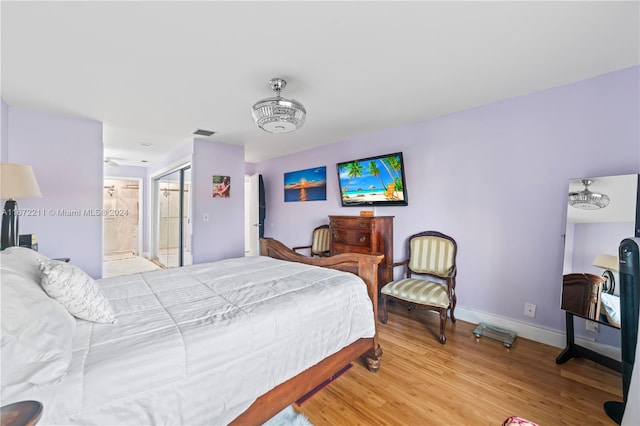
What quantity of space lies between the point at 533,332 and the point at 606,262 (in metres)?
0.89

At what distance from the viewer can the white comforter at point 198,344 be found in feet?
2.97

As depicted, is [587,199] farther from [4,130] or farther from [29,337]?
[4,130]

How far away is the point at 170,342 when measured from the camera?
1083 mm

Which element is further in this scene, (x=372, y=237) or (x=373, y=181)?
(x=373, y=181)

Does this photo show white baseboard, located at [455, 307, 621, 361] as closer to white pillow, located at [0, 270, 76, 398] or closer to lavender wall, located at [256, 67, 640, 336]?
lavender wall, located at [256, 67, 640, 336]

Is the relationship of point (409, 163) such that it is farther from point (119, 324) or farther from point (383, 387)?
point (119, 324)

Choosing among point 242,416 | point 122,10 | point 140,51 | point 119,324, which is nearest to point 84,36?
point 140,51

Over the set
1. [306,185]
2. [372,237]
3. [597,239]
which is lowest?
[372,237]

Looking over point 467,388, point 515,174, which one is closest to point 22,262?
point 467,388

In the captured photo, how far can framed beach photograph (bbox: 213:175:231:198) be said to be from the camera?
4.18 m

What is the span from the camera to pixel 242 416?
4.05 ft

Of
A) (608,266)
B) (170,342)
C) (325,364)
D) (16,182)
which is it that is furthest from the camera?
(16,182)

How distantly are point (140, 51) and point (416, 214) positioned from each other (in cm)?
306

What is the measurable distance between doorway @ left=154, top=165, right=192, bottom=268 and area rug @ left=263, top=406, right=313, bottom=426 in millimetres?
3064
